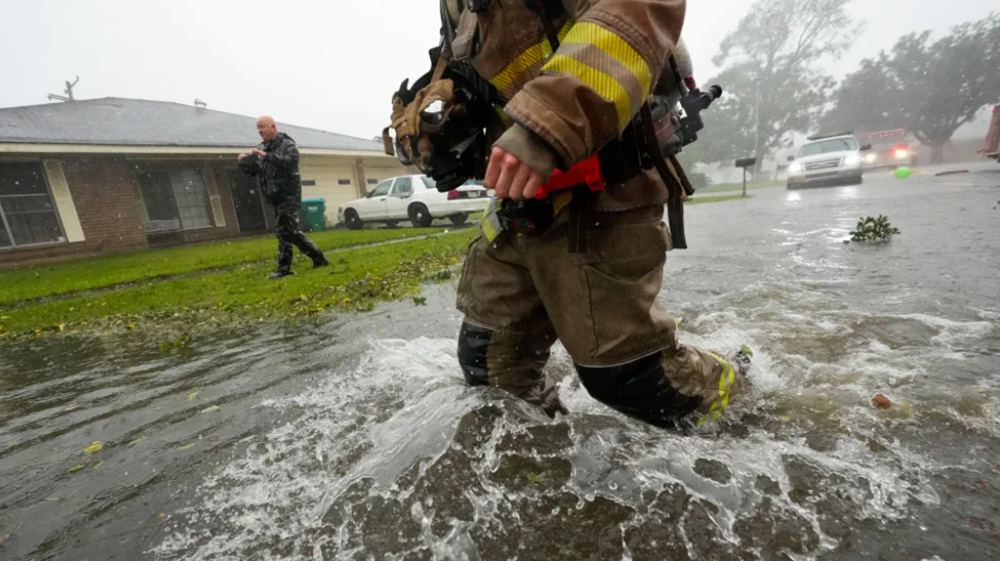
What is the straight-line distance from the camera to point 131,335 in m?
4.05

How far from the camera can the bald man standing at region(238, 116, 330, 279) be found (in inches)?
241

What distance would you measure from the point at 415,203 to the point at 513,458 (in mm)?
12243


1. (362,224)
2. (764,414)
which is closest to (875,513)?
(764,414)

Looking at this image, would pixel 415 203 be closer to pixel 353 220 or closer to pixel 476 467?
pixel 353 220

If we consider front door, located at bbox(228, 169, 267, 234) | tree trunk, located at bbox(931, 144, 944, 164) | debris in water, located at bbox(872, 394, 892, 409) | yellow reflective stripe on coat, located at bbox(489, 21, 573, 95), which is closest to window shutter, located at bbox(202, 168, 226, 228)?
front door, located at bbox(228, 169, 267, 234)

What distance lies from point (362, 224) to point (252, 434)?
1419 cm

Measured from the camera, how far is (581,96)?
1078 millimetres

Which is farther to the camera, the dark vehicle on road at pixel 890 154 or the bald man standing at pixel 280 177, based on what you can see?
the dark vehicle on road at pixel 890 154

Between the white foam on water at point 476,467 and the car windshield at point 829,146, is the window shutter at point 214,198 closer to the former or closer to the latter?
the white foam on water at point 476,467

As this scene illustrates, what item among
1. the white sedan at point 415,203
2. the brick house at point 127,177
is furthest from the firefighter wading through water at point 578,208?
the brick house at point 127,177

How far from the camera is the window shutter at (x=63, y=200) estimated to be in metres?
11.8

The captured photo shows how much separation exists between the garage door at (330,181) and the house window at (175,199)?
3469mm

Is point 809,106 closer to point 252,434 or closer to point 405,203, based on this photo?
point 405,203

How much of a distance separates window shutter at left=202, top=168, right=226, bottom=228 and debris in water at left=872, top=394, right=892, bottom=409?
17.9 meters
